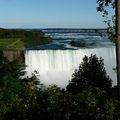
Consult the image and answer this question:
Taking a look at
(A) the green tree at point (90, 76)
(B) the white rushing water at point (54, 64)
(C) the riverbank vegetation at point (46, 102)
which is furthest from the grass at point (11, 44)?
(C) the riverbank vegetation at point (46, 102)

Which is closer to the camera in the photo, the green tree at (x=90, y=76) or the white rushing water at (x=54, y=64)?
the green tree at (x=90, y=76)

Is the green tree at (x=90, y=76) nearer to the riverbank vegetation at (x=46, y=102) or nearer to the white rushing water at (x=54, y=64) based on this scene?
the riverbank vegetation at (x=46, y=102)

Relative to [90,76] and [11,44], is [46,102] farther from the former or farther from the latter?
[11,44]

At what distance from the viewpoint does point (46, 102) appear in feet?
36.1

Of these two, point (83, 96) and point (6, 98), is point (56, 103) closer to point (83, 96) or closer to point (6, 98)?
point (83, 96)

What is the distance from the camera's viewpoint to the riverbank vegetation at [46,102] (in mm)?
9811

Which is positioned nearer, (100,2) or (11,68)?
(100,2)

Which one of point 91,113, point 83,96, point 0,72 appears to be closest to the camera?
point 91,113

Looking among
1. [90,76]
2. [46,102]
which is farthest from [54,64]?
[46,102]

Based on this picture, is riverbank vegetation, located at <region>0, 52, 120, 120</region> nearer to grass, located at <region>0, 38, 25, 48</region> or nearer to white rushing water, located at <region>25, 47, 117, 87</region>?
white rushing water, located at <region>25, 47, 117, 87</region>

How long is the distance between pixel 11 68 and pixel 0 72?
33 centimetres

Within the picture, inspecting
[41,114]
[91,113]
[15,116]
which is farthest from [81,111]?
[15,116]

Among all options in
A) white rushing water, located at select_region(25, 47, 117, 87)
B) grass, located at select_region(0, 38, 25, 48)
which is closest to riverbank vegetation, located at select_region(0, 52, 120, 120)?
white rushing water, located at select_region(25, 47, 117, 87)

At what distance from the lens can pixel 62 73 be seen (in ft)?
168
